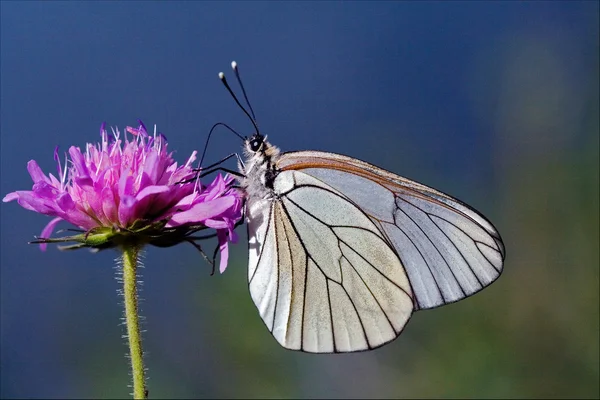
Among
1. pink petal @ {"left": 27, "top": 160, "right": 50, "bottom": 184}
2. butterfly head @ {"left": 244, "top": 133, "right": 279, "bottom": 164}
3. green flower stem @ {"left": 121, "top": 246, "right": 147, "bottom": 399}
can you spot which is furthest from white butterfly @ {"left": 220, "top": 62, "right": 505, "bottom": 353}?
pink petal @ {"left": 27, "top": 160, "right": 50, "bottom": 184}

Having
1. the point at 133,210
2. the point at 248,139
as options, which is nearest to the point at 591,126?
the point at 248,139

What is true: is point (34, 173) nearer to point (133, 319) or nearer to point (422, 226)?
point (133, 319)

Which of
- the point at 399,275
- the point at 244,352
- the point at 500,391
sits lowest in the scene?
the point at 500,391

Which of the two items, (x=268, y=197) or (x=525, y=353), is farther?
(x=525, y=353)

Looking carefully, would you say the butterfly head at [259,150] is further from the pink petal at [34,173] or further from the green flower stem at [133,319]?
the pink petal at [34,173]

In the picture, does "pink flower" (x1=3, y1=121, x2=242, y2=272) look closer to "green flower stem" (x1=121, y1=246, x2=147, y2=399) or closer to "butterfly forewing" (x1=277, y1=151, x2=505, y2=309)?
"green flower stem" (x1=121, y1=246, x2=147, y2=399)

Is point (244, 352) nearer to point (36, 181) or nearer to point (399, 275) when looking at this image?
point (399, 275)

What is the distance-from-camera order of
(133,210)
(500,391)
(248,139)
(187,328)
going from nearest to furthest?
(133,210) → (248,139) → (500,391) → (187,328)

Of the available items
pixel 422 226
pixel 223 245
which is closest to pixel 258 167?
pixel 223 245
